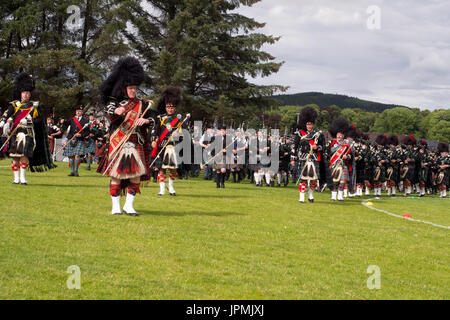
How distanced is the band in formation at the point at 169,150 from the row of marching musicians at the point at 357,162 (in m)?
0.03

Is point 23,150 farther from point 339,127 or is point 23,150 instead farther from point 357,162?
point 357,162

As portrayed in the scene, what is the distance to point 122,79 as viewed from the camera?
33.8 ft

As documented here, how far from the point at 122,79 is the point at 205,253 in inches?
175

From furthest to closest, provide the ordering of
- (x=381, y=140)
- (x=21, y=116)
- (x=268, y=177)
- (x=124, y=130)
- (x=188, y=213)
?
(x=381, y=140) → (x=268, y=177) → (x=21, y=116) → (x=188, y=213) → (x=124, y=130)

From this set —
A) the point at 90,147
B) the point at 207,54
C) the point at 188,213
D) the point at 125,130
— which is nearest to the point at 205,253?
the point at 125,130

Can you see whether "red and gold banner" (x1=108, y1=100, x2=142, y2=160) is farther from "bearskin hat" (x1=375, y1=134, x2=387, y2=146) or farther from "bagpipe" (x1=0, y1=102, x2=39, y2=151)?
"bearskin hat" (x1=375, y1=134, x2=387, y2=146)

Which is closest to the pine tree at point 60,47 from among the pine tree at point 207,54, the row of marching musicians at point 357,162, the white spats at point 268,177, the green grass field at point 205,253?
the pine tree at point 207,54

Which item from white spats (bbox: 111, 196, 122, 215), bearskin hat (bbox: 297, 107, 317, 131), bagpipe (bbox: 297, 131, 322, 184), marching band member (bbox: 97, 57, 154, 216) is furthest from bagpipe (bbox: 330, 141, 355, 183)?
white spats (bbox: 111, 196, 122, 215)

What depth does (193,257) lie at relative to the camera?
279 inches

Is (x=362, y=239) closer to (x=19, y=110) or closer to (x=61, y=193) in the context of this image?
(x=61, y=193)

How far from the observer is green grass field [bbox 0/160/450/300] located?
5723 mm
